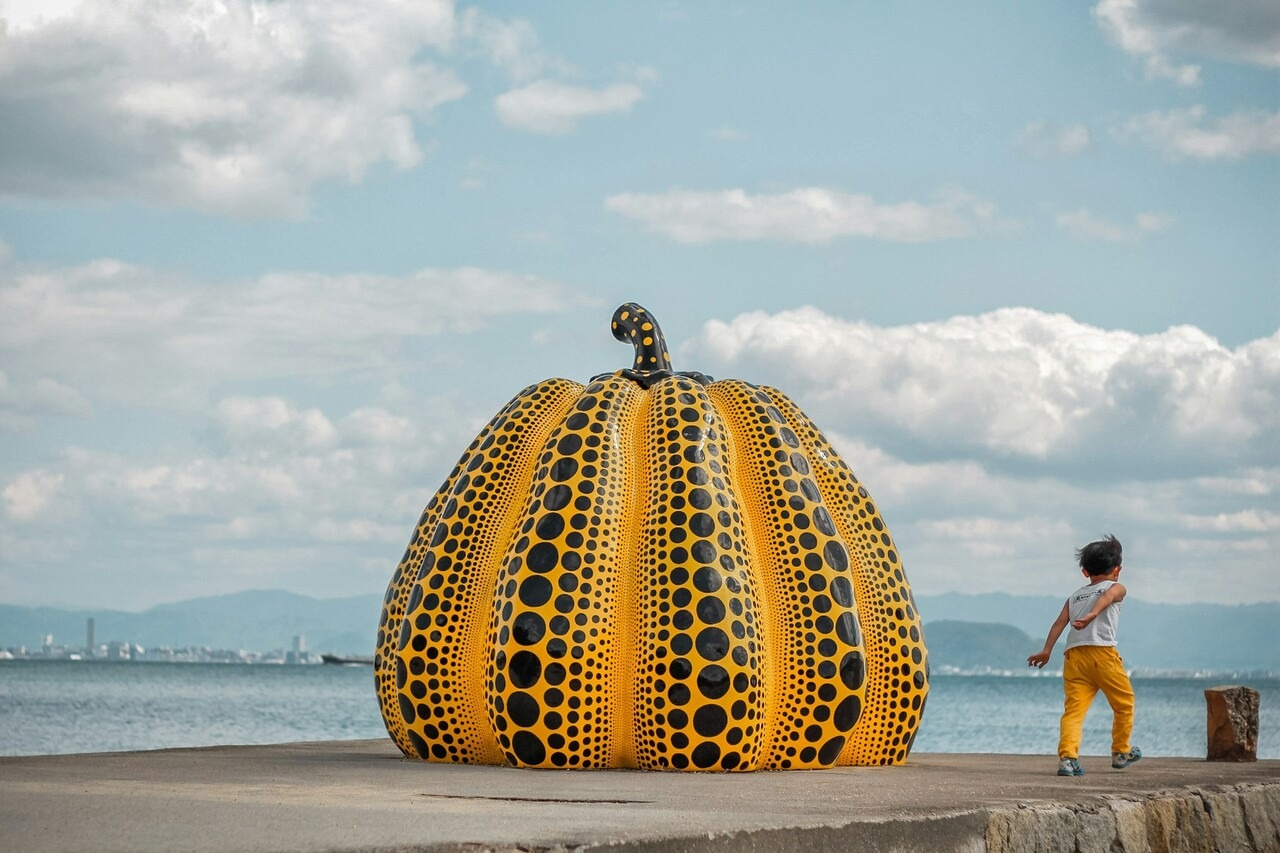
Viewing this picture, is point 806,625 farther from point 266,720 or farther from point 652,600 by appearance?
point 266,720

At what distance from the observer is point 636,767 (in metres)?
8.77

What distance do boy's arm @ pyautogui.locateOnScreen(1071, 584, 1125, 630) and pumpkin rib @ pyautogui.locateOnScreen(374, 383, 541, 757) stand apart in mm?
3835

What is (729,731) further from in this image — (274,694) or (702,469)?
(274,694)

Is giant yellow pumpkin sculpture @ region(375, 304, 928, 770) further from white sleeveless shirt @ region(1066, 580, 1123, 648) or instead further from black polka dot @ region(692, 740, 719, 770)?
white sleeveless shirt @ region(1066, 580, 1123, 648)

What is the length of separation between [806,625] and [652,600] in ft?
3.21

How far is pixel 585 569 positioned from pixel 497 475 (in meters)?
1.20

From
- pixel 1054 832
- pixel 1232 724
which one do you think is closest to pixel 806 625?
pixel 1054 832

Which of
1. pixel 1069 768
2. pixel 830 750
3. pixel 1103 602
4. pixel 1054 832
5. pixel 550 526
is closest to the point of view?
pixel 1054 832

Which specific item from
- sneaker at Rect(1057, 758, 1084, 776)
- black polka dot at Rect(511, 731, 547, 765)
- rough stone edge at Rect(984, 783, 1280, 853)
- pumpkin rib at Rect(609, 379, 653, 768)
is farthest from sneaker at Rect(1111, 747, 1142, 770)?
black polka dot at Rect(511, 731, 547, 765)

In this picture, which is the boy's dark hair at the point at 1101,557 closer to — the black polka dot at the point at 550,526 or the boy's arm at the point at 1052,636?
the boy's arm at the point at 1052,636

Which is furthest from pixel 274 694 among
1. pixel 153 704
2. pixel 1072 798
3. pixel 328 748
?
pixel 1072 798

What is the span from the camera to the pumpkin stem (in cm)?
1075

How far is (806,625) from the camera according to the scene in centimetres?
897

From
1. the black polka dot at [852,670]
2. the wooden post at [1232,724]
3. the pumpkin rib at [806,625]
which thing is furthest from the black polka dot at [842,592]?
the wooden post at [1232,724]
